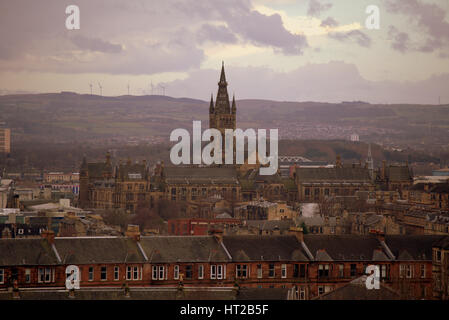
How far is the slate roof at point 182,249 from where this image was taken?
61.2m

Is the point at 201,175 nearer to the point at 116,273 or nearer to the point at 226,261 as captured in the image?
the point at 226,261

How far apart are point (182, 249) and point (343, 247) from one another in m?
10.7

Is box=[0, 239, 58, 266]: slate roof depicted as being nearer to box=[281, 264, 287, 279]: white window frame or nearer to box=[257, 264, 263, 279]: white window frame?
box=[257, 264, 263, 279]: white window frame

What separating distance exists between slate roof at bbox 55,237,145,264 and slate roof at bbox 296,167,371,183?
11705cm

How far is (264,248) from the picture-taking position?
64312 millimetres

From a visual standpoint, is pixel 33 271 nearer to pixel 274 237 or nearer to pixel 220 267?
pixel 220 267

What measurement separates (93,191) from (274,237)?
104641 millimetres

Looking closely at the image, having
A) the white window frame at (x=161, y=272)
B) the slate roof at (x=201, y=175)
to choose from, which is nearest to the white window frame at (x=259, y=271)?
the white window frame at (x=161, y=272)

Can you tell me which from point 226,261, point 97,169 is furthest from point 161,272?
point 97,169

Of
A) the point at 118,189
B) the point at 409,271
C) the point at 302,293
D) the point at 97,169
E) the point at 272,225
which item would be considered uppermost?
the point at 97,169

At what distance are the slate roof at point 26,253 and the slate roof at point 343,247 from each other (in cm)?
1690

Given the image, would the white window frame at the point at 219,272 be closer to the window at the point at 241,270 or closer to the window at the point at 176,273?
the window at the point at 241,270

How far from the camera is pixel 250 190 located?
17088 cm
